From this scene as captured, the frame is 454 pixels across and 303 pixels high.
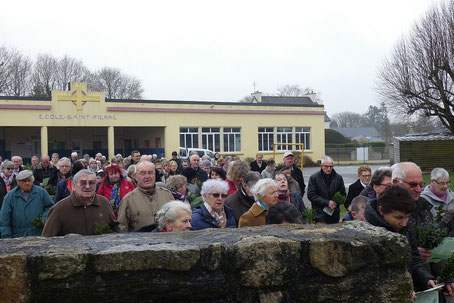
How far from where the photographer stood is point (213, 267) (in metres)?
2.40

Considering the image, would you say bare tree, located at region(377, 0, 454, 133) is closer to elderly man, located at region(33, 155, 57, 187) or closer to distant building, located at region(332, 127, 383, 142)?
elderly man, located at region(33, 155, 57, 187)

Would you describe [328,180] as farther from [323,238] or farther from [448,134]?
[448,134]

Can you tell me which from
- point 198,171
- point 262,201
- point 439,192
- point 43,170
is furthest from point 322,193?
point 43,170

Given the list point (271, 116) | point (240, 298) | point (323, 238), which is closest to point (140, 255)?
point (240, 298)

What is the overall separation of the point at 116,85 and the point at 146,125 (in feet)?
85.6

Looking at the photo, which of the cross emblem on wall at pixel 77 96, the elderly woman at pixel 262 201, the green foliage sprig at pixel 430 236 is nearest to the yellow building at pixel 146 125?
the cross emblem on wall at pixel 77 96

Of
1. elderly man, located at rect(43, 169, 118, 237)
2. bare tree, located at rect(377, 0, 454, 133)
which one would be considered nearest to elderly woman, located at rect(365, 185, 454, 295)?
elderly man, located at rect(43, 169, 118, 237)

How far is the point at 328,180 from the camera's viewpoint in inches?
345

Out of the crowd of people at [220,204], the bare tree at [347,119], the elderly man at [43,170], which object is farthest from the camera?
the bare tree at [347,119]

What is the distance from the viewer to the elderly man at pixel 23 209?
6.61 meters

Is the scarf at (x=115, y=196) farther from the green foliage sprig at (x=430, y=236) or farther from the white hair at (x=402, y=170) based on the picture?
the green foliage sprig at (x=430, y=236)

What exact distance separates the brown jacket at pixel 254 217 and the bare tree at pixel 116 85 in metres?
57.9

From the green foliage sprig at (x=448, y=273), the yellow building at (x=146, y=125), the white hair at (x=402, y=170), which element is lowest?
the green foliage sprig at (x=448, y=273)

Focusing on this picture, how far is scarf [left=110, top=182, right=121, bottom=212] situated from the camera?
739cm
